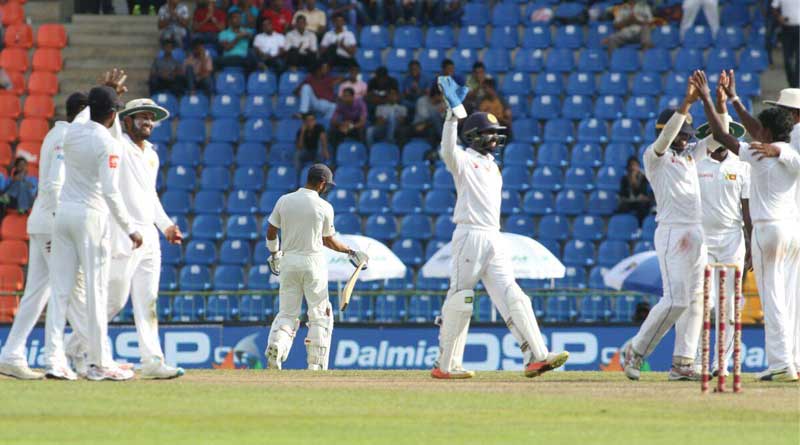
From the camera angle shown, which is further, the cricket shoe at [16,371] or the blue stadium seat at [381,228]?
the blue stadium seat at [381,228]

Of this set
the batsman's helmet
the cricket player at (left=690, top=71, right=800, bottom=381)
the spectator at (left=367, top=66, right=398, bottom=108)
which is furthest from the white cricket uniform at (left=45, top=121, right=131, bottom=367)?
the spectator at (left=367, top=66, right=398, bottom=108)

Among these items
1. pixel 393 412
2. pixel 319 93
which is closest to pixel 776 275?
pixel 393 412

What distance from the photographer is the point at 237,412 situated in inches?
449

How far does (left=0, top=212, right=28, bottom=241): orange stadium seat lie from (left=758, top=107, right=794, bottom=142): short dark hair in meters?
14.8

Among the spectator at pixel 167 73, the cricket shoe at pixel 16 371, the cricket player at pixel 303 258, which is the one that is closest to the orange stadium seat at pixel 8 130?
the spectator at pixel 167 73

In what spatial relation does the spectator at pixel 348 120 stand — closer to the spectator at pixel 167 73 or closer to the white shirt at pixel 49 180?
the spectator at pixel 167 73

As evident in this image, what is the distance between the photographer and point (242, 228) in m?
25.8

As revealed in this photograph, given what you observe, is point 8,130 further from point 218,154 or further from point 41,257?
point 41,257

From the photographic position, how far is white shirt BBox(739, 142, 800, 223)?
13.6 metres

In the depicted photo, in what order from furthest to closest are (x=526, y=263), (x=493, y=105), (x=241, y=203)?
1. (x=493, y=105)
2. (x=241, y=203)
3. (x=526, y=263)

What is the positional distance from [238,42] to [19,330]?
15826 millimetres

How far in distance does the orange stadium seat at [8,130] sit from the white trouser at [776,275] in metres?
17.2

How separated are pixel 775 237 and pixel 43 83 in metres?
18.4

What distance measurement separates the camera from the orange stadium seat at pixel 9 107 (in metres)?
28.6
